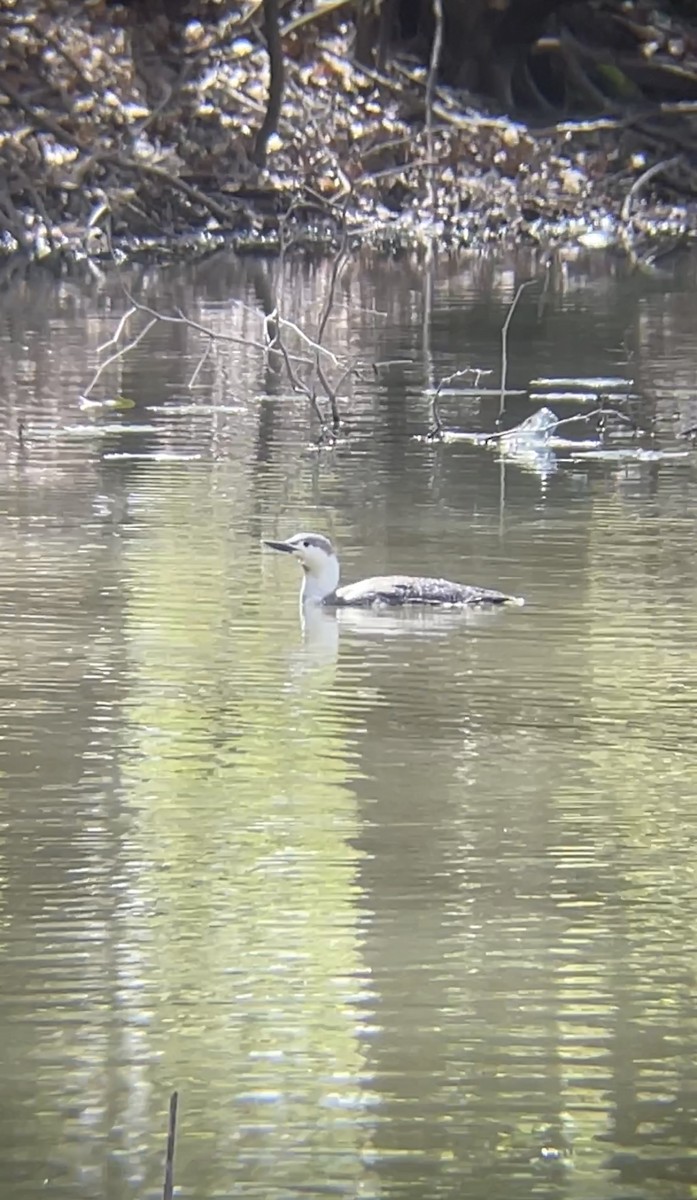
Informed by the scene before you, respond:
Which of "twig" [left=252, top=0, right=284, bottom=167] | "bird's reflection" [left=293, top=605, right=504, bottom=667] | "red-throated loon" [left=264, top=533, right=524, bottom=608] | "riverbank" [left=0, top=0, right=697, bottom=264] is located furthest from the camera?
"twig" [left=252, top=0, right=284, bottom=167]

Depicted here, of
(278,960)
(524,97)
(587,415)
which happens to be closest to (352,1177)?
(278,960)

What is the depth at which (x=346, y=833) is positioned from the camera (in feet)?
18.2

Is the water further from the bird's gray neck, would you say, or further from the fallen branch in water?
the fallen branch in water

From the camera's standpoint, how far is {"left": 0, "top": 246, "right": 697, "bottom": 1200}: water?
4090mm

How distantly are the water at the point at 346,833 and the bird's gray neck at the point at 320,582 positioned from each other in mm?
115

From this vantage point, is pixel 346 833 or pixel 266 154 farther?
pixel 266 154

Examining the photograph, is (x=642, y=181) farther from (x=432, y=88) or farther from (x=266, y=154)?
(x=266, y=154)

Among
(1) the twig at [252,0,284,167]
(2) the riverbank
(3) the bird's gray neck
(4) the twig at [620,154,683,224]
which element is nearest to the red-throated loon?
(3) the bird's gray neck

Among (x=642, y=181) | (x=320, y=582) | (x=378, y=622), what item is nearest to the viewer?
(x=378, y=622)

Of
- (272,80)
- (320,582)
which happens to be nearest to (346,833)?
(320,582)

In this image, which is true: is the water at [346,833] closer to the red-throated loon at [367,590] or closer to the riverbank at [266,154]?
the red-throated loon at [367,590]

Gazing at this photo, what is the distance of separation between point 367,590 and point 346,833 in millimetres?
2458

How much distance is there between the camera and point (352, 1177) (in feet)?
12.8

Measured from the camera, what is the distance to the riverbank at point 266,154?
22.7 m
